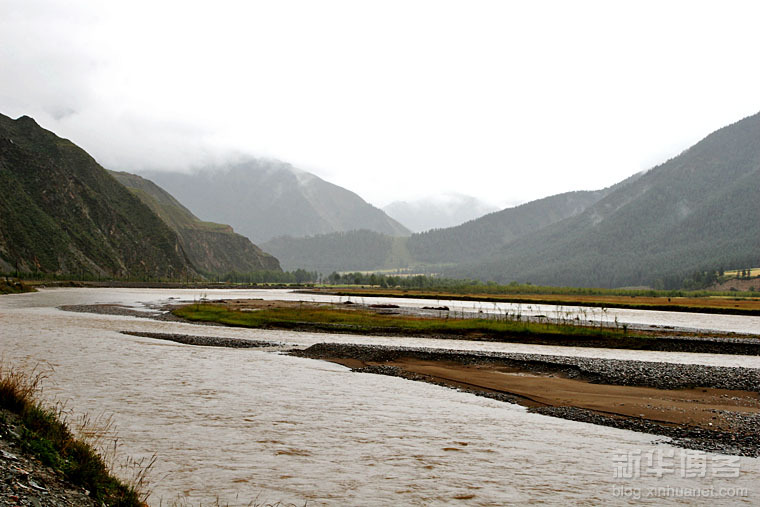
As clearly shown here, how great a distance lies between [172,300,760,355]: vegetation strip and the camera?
46197 mm

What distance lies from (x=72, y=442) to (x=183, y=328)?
42601 millimetres

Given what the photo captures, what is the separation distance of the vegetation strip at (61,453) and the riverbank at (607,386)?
54.0ft

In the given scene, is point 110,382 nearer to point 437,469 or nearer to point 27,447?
point 27,447

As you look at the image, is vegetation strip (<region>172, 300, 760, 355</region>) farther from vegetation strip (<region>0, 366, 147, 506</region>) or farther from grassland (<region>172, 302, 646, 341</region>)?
vegetation strip (<region>0, 366, 147, 506</region>)

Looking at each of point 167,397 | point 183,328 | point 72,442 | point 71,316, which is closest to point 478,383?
point 167,397

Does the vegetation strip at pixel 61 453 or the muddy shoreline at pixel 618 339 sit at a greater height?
the vegetation strip at pixel 61 453

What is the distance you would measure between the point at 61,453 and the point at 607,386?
984 inches

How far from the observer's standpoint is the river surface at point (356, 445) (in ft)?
41.1

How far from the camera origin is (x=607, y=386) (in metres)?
27.1

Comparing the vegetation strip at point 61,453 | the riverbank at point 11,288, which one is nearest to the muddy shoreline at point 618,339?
the vegetation strip at point 61,453

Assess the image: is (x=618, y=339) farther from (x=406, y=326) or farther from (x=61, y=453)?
(x=61, y=453)

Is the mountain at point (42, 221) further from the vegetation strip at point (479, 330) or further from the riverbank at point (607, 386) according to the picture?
the riverbank at point (607, 386)

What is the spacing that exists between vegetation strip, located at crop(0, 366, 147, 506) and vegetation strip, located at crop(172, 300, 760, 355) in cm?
4126

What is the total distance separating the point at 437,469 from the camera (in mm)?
14117
